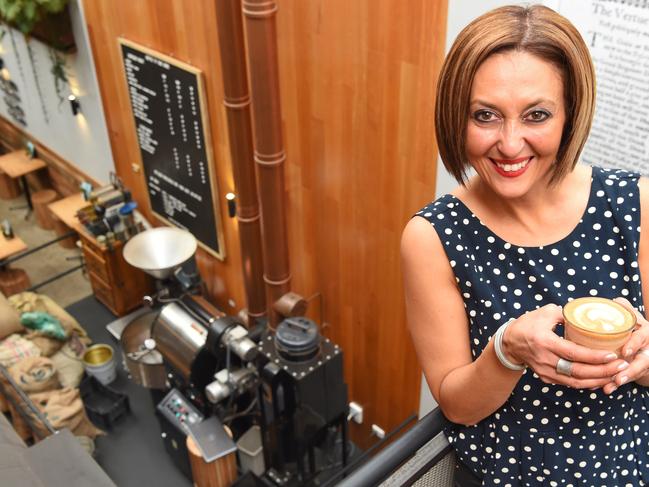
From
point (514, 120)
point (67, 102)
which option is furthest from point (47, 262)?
point (514, 120)

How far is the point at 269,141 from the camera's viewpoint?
446 centimetres

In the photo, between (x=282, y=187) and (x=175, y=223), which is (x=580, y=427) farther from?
(x=175, y=223)

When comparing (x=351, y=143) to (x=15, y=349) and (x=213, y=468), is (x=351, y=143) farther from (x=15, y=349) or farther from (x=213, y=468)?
(x=15, y=349)

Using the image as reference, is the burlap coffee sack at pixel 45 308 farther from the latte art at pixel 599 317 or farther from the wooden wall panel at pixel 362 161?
the latte art at pixel 599 317

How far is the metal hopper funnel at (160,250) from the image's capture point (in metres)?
5.32

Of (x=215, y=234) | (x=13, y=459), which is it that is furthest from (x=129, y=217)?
(x=13, y=459)

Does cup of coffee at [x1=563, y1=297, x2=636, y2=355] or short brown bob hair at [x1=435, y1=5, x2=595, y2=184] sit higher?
short brown bob hair at [x1=435, y1=5, x2=595, y2=184]

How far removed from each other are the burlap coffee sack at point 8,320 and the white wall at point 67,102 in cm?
183

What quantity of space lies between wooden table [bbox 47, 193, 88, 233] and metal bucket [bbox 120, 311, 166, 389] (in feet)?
6.52

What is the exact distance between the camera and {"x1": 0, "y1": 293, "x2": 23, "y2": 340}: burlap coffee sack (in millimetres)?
5922

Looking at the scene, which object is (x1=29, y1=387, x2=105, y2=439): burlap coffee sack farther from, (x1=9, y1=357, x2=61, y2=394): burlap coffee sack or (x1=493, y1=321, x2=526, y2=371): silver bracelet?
(x1=493, y1=321, x2=526, y2=371): silver bracelet

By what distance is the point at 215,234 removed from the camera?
5.93 m

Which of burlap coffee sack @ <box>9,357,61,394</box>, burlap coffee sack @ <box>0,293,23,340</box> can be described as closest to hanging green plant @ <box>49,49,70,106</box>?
burlap coffee sack @ <box>0,293,23,340</box>

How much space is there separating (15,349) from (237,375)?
2440mm
